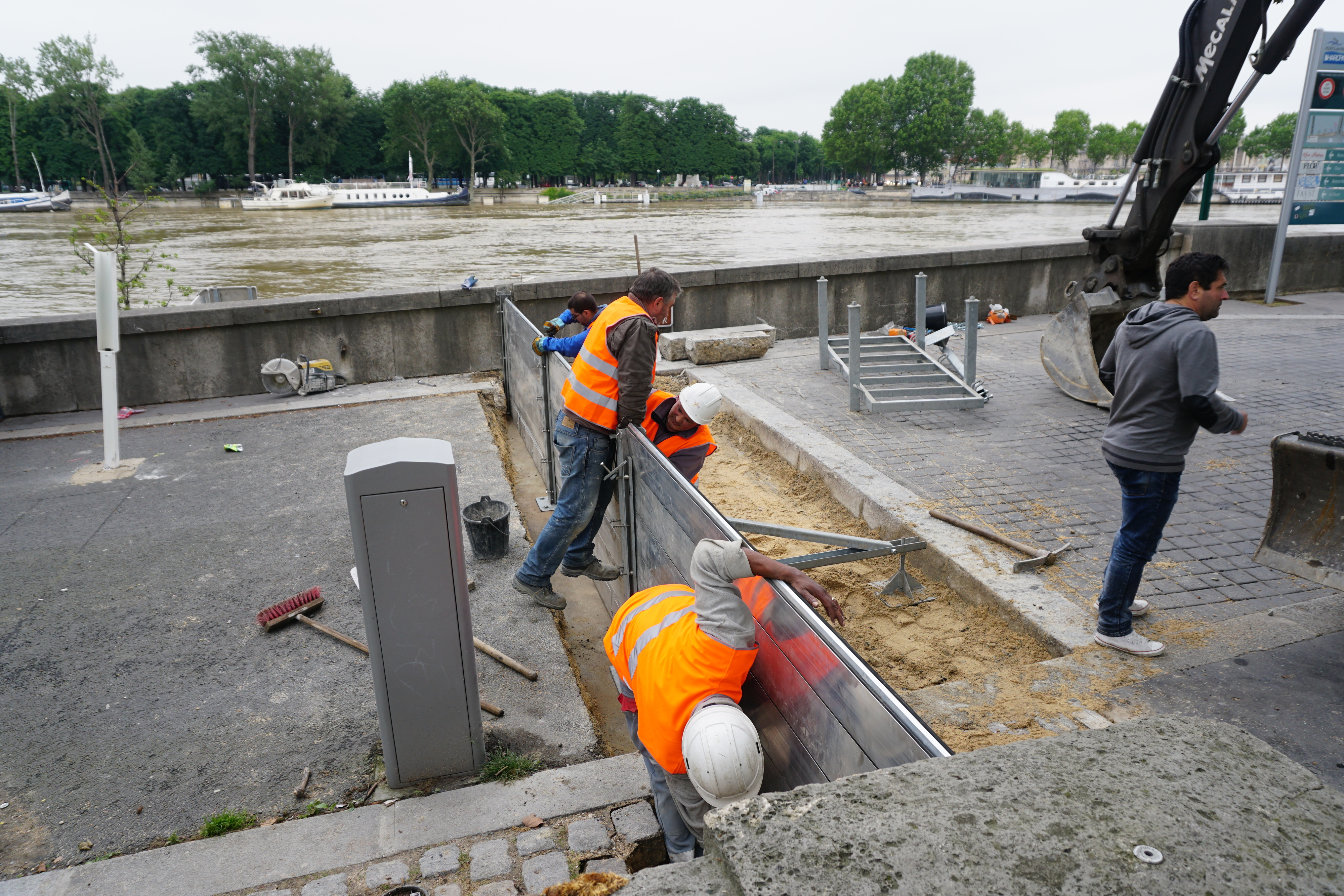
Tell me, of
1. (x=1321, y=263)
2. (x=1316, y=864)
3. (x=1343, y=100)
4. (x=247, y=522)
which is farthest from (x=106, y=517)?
(x=1321, y=263)

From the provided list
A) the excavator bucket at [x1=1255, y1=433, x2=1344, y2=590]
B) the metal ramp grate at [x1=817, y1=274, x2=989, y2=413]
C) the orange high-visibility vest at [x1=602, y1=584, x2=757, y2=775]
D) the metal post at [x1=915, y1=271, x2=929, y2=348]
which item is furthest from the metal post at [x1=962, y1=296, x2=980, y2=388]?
the orange high-visibility vest at [x1=602, y1=584, x2=757, y2=775]

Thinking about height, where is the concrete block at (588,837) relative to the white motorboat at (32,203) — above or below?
below

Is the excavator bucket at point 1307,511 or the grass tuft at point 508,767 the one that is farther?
the excavator bucket at point 1307,511

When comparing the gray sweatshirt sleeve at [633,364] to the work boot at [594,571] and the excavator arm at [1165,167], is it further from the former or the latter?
the excavator arm at [1165,167]

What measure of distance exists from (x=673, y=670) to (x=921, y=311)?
769 cm

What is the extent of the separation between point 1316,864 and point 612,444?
11.9 feet

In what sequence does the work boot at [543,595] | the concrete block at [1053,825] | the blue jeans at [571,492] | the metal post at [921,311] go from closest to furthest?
the concrete block at [1053,825], the blue jeans at [571,492], the work boot at [543,595], the metal post at [921,311]

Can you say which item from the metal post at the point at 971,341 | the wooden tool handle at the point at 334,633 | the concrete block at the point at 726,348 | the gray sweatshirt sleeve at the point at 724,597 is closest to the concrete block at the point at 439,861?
the gray sweatshirt sleeve at the point at 724,597

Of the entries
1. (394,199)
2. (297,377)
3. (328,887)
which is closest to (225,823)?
(328,887)

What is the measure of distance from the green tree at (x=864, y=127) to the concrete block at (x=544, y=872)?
118978 mm

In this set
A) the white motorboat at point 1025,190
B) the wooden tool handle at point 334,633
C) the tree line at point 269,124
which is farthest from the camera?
the tree line at point 269,124

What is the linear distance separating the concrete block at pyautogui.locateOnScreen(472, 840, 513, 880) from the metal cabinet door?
46cm

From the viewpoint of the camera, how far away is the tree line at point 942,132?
10688 cm

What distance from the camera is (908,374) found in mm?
8594
